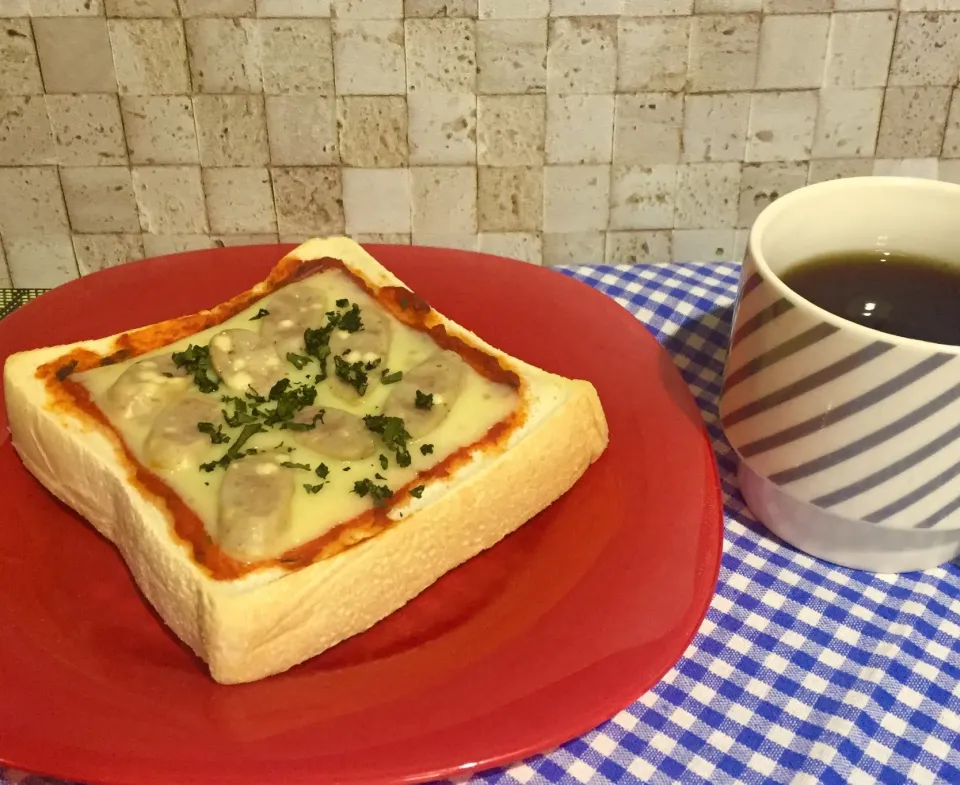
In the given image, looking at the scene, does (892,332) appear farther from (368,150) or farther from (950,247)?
(368,150)

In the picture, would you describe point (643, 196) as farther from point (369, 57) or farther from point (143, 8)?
point (143, 8)

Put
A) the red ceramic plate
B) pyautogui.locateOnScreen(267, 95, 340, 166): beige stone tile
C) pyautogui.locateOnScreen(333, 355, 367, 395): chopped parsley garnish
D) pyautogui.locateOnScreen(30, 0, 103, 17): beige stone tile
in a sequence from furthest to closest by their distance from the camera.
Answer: pyautogui.locateOnScreen(267, 95, 340, 166): beige stone tile < pyautogui.locateOnScreen(30, 0, 103, 17): beige stone tile < pyautogui.locateOnScreen(333, 355, 367, 395): chopped parsley garnish < the red ceramic plate

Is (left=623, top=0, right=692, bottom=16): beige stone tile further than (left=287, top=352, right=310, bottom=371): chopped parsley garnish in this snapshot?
Yes

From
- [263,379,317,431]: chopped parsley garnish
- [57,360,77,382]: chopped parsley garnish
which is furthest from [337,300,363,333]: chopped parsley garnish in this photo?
[57,360,77,382]: chopped parsley garnish

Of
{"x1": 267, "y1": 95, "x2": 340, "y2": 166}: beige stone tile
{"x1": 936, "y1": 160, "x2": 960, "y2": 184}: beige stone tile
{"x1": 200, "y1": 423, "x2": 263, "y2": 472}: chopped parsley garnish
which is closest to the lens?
{"x1": 200, "y1": 423, "x2": 263, "y2": 472}: chopped parsley garnish

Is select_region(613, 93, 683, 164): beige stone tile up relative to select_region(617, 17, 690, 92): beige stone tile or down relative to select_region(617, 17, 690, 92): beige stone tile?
down

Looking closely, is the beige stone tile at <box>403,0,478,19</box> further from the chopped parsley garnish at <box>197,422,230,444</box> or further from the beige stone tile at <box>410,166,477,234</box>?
the chopped parsley garnish at <box>197,422,230,444</box>

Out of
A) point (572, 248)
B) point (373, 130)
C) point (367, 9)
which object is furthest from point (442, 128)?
point (572, 248)
